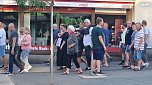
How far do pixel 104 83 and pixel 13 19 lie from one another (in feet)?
27.8

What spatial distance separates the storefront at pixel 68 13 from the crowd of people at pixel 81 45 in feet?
9.52

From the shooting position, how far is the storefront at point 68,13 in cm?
2005

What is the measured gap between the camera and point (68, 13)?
20484 mm

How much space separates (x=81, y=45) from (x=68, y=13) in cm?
431

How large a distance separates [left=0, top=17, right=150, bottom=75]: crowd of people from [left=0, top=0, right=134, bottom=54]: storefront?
2.90 m

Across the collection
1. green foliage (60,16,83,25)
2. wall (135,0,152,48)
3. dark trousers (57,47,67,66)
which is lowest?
dark trousers (57,47,67,66)

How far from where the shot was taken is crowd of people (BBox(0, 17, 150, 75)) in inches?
583

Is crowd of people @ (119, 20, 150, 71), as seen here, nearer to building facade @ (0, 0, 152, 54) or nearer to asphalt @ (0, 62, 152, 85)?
asphalt @ (0, 62, 152, 85)

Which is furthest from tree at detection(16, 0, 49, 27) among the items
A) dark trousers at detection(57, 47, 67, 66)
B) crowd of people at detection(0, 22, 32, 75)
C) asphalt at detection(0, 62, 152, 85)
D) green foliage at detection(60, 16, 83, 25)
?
asphalt at detection(0, 62, 152, 85)

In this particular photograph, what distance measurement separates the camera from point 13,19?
794 inches

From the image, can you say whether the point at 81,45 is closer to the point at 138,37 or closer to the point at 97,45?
the point at 97,45

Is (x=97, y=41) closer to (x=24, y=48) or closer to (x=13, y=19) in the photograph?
(x=24, y=48)

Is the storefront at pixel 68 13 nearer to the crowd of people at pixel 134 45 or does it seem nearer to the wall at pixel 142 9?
the wall at pixel 142 9

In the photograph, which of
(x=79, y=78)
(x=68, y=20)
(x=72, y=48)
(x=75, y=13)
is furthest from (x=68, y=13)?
(x=79, y=78)
